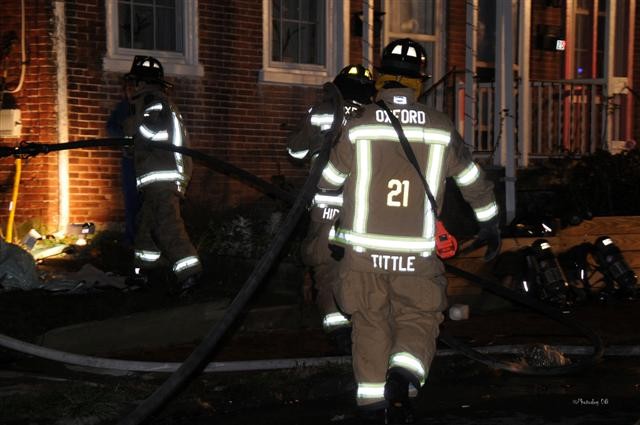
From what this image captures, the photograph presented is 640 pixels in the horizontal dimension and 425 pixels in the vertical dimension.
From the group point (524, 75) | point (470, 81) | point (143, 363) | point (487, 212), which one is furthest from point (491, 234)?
point (524, 75)

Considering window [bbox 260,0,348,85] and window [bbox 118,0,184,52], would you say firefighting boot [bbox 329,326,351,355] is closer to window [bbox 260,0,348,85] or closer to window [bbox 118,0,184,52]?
window [bbox 118,0,184,52]

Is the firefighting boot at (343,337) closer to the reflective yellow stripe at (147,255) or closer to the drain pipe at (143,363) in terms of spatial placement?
the drain pipe at (143,363)

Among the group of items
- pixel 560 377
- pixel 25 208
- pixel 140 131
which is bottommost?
pixel 560 377

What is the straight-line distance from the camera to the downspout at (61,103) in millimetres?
10039

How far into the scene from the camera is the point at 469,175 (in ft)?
18.5

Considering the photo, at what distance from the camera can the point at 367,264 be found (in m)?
5.27

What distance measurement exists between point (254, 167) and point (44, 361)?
5178mm

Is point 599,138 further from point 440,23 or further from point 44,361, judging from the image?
point 44,361

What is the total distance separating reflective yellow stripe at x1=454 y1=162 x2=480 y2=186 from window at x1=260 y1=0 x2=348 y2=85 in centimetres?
628

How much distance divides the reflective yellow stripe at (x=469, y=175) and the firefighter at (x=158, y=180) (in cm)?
297

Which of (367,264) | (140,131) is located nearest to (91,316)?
(140,131)

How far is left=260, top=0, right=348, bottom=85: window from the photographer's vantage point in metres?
11.8

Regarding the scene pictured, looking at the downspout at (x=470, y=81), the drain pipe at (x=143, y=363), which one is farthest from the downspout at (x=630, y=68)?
the drain pipe at (x=143, y=363)

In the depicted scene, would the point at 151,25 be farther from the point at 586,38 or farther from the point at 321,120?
the point at 586,38
